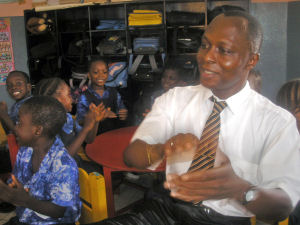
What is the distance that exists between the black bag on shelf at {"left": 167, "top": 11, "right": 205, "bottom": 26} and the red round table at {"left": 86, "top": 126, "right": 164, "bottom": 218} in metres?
2.05

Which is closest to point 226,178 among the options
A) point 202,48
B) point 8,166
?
point 202,48

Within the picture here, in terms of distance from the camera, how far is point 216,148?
769 mm

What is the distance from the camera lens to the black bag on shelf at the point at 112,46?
3895 mm

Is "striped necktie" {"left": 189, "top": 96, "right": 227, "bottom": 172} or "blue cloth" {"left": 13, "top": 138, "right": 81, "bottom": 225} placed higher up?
"striped necktie" {"left": 189, "top": 96, "right": 227, "bottom": 172}

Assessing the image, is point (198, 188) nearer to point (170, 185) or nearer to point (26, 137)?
point (170, 185)

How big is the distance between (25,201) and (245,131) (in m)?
0.86

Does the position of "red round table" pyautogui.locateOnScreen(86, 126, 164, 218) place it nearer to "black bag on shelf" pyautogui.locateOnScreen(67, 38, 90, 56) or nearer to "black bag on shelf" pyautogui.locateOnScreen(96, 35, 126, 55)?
"black bag on shelf" pyautogui.locateOnScreen(96, 35, 126, 55)

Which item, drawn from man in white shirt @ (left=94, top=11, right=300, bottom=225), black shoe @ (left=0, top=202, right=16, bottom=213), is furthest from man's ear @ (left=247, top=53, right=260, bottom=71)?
black shoe @ (left=0, top=202, right=16, bottom=213)

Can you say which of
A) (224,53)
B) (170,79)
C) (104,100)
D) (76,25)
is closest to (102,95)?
(104,100)

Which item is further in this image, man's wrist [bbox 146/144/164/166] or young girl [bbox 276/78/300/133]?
young girl [bbox 276/78/300/133]

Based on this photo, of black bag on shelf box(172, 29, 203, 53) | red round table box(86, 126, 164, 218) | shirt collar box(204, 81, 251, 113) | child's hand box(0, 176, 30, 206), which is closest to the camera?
shirt collar box(204, 81, 251, 113)

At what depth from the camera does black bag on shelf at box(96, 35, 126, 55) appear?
153 inches

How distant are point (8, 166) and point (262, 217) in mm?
2611

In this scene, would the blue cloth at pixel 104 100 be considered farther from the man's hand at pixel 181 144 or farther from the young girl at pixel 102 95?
the man's hand at pixel 181 144
